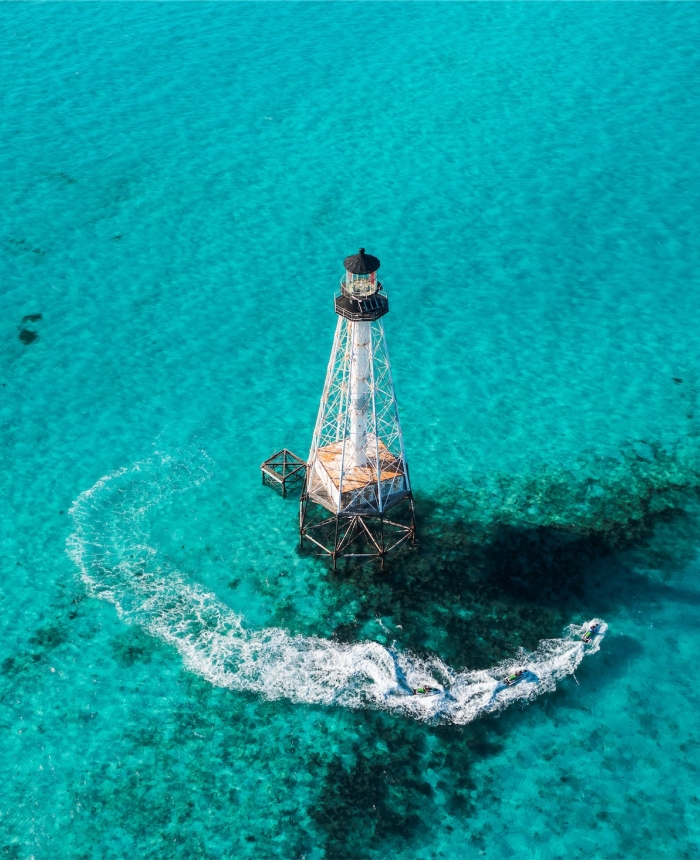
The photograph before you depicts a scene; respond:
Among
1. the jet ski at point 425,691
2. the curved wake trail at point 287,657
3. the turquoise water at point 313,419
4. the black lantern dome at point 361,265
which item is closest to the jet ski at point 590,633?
the curved wake trail at point 287,657

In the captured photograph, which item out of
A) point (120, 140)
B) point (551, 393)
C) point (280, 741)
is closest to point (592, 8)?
point (120, 140)

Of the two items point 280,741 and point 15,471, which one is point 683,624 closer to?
point 280,741

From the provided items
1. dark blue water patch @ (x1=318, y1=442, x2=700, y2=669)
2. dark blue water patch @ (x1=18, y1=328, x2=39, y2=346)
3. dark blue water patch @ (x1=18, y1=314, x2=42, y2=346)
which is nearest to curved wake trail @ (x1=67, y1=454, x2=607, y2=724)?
dark blue water patch @ (x1=318, y1=442, x2=700, y2=669)

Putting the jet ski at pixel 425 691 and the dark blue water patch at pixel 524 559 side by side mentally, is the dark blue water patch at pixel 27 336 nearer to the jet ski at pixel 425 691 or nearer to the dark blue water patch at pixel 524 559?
the dark blue water patch at pixel 524 559

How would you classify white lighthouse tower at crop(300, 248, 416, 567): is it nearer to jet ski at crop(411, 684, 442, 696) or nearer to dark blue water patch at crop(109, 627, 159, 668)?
jet ski at crop(411, 684, 442, 696)

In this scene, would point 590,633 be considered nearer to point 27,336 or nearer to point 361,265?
point 361,265
